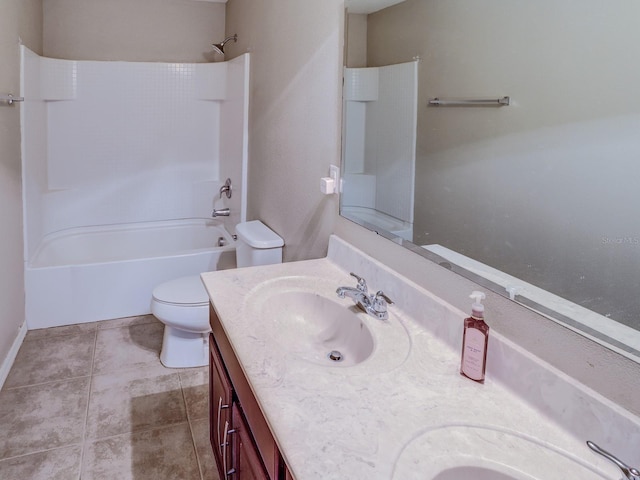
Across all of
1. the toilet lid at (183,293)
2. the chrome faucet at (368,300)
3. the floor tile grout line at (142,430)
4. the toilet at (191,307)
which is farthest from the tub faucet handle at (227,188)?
the chrome faucet at (368,300)

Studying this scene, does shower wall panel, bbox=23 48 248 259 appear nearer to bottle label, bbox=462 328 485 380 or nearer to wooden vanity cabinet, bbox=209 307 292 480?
wooden vanity cabinet, bbox=209 307 292 480

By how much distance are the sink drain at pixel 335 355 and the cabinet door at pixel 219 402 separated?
0.31m

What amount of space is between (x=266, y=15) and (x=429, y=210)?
1.87m

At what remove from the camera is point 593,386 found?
33.9 inches

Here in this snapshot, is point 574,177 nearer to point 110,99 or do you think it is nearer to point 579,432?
point 579,432

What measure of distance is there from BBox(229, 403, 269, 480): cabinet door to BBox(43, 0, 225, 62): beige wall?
340 cm

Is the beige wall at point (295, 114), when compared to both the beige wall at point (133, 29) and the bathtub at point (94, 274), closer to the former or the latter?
the bathtub at point (94, 274)

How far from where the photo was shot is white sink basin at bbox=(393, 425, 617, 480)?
77 centimetres

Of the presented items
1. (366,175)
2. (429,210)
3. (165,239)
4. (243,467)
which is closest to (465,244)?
(429,210)

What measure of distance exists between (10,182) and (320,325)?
215cm

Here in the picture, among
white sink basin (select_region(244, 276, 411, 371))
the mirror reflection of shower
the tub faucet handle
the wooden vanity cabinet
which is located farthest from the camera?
the tub faucet handle

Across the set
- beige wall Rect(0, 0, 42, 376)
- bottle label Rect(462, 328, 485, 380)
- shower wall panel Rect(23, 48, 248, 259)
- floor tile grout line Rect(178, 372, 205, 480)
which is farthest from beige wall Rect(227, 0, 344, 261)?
beige wall Rect(0, 0, 42, 376)

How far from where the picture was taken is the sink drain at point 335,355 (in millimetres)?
1380

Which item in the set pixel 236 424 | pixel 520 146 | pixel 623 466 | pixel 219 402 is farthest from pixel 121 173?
pixel 623 466
